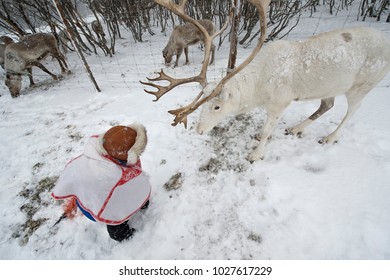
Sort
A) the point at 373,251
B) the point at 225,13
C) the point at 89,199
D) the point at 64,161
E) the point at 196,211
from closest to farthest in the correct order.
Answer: the point at 89,199
the point at 373,251
the point at 196,211
the point at 64,161
the point at 225,13

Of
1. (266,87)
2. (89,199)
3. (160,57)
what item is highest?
(266,87)

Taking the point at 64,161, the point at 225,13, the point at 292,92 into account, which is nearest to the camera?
the point at 292,92

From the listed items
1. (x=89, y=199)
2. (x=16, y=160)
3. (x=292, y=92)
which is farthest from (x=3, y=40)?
(x=292, y=92)

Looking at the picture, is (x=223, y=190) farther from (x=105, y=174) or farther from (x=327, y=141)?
(x=327, y=141)

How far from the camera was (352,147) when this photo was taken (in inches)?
118

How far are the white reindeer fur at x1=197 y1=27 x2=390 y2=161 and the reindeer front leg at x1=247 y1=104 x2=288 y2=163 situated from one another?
0.05 ft

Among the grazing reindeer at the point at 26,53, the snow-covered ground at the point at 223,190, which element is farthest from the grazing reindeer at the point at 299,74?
the grazing reindeer at the point at 26,53

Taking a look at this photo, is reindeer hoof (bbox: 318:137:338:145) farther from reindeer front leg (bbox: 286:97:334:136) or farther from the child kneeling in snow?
the child kneeling in snow

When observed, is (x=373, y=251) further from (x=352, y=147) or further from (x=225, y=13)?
(x=225, y=13)

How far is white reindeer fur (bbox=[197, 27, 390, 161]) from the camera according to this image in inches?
96.5

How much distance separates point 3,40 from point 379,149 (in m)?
11.8

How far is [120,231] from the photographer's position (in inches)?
83.7

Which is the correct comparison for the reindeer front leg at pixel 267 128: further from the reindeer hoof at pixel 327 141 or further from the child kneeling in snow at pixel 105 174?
the child kneeling in snow at pixel 105 174
